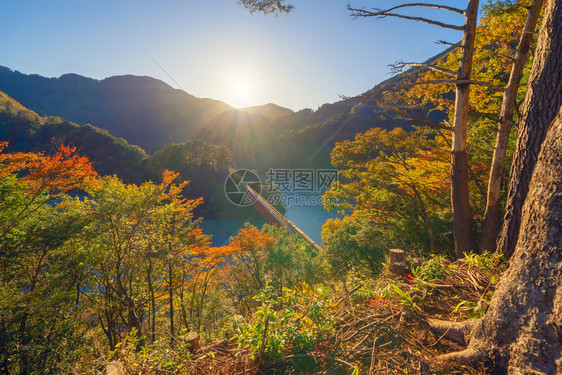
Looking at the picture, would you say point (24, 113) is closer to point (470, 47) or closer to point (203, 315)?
point (203, 315)

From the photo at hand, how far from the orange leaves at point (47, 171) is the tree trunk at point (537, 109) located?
30.8 ft

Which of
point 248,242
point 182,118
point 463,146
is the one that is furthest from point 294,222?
point 182,118

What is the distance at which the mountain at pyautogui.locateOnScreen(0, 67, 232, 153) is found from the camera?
6838 cm

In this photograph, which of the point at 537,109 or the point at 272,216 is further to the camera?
the point at 272,216

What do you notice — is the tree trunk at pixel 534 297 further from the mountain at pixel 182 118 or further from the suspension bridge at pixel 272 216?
the mountain at pixel 182 118

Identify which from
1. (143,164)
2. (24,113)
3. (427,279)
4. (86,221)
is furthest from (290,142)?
(427,279)

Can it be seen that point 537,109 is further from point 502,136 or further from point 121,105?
point 121,105

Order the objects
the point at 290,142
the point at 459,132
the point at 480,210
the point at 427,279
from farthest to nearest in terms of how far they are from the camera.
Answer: the point at 290,142
the point at 480,210
the point at 459,132
the point at 427,279

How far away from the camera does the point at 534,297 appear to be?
1.11 meters

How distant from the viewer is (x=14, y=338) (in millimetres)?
4148

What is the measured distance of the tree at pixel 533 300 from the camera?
1.03 m

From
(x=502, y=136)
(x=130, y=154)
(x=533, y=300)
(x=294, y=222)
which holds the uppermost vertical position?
(x=130, y=154)

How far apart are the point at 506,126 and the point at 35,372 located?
27.9 feet

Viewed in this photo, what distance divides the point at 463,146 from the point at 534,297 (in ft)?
8.67
